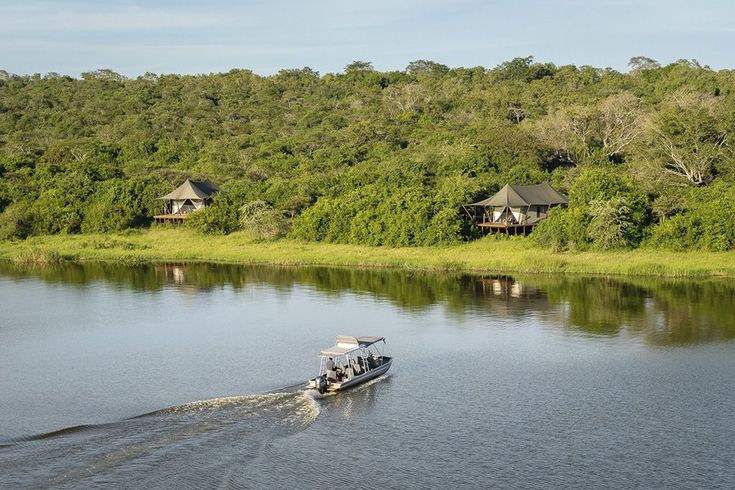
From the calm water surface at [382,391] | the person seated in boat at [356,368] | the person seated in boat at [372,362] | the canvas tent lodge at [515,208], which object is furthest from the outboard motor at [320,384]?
the canvas tent lodge at [515,208]

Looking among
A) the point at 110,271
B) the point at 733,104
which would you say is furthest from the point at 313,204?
the point at 733,104

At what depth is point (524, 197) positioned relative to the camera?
67.1m

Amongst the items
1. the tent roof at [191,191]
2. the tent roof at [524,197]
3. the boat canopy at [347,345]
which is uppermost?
the tent roof at [191,191]

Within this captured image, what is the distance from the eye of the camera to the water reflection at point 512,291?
4088 centimetres

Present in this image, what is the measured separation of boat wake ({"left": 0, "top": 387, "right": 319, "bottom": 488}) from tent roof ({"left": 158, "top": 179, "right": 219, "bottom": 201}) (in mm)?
52085

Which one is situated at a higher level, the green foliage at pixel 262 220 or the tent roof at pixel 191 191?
the tent roof at pixel 191 191

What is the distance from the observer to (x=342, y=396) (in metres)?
29.7

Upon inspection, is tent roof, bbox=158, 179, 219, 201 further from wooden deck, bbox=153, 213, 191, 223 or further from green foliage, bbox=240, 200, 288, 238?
green foliage, bbox=240, 200, 288, 238

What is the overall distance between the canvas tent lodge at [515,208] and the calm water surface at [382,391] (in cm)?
1594

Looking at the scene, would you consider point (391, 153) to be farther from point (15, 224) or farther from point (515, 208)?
point (15, 224)

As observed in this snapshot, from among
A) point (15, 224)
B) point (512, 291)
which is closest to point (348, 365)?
point (512, 291)

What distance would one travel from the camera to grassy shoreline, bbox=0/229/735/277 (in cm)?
5531

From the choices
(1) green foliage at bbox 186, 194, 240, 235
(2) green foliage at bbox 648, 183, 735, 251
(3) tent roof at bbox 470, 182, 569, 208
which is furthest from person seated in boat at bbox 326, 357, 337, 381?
(1) green foliage at bbox 186, 194, 240, 235

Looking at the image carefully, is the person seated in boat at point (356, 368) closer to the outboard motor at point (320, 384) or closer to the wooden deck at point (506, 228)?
the outboard motor at point (320, 384)
